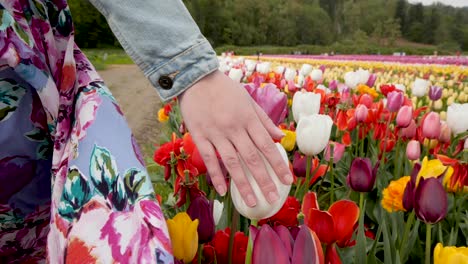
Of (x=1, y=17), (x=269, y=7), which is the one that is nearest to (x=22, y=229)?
(x=1, y=17)

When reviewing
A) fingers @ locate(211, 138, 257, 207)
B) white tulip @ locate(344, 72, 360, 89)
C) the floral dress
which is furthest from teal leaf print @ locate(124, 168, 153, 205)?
white tulip @ locate(344, 72, 360, 89)

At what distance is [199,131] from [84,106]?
20 cm

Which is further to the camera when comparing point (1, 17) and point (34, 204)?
point (34, 204)

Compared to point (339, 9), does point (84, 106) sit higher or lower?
higher

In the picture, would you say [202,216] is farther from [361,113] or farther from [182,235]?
[361,113]

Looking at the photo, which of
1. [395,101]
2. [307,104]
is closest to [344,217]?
[307,104]

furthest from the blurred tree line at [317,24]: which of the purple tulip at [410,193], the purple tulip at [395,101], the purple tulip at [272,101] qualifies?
the purple tulip at [410,193]

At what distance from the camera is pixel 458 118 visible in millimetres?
1947

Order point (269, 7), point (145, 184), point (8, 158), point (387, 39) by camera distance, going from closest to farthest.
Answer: point (145, 184), point (8, 158), point (387, 39), point (269, 7)

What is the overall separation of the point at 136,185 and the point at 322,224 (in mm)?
319

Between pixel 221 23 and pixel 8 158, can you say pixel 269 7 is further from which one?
pixel 8 158

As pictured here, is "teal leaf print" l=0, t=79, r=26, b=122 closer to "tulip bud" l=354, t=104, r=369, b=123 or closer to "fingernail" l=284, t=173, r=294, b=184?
"fingernail" l=284, t=173, r=294, b=184

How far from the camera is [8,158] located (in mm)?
838

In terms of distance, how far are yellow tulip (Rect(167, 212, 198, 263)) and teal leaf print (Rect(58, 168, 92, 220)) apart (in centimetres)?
13
